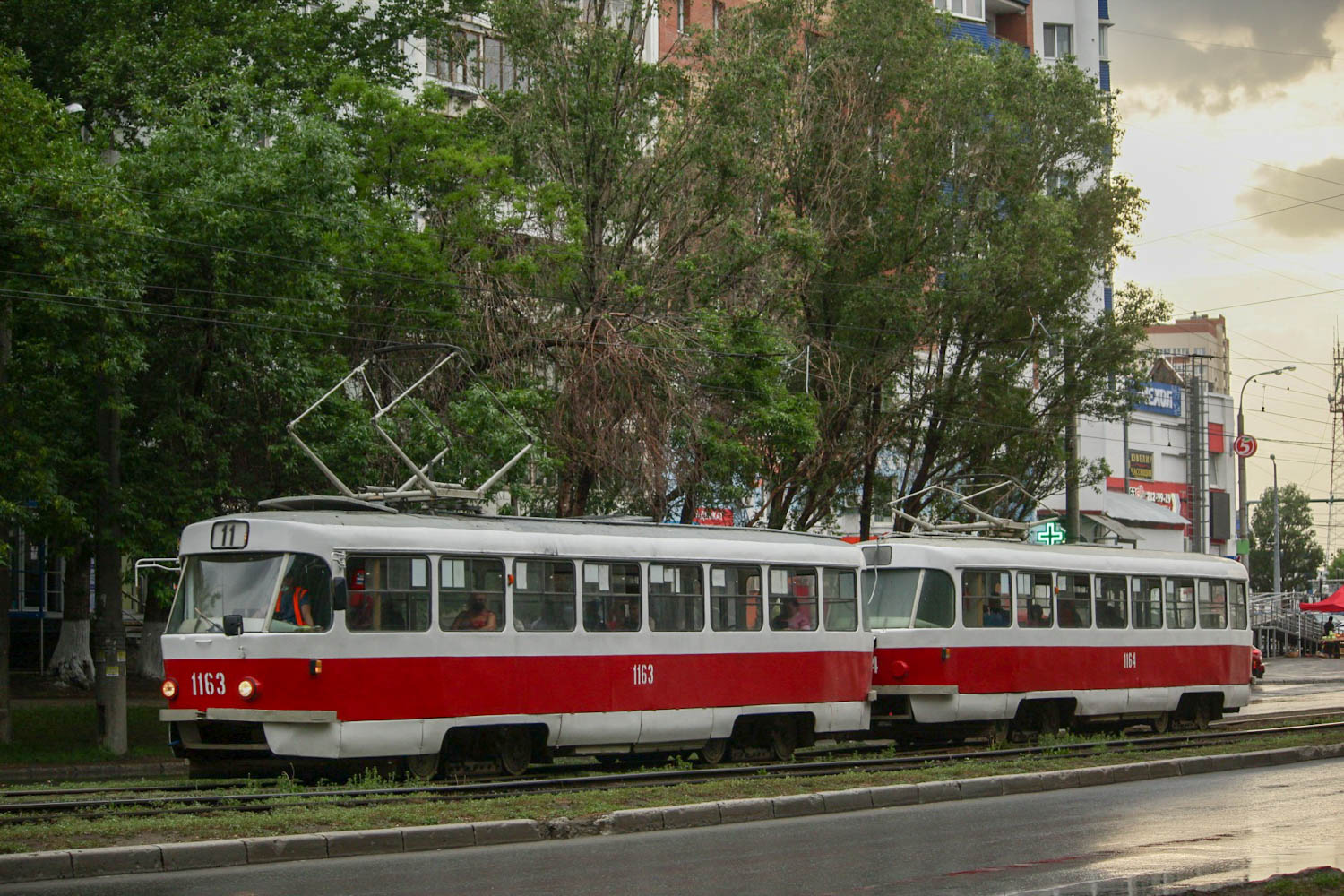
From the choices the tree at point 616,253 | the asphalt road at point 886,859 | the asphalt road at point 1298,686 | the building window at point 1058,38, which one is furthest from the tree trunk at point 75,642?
the building window at point 1058,38

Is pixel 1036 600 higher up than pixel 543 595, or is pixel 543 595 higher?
pixel 543 595

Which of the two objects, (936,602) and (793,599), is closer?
(793,599)

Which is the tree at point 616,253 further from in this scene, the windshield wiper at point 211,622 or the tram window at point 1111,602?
the windshield wiper at point 211,622

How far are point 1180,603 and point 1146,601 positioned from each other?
110cm

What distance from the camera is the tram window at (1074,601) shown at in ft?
79.8

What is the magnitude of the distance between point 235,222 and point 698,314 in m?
7.82

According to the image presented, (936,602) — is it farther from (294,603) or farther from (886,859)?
(886,859)

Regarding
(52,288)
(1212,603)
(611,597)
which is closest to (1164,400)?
(1212,603)

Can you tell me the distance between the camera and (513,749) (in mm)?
17812

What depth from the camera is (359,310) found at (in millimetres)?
25734

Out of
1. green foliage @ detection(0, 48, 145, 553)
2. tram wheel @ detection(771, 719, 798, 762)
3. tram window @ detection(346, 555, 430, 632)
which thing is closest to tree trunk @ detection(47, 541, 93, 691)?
green foliage @ detection(0, 48, 145, 553)

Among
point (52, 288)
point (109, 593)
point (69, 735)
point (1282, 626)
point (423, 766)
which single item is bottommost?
point (1282, 626)

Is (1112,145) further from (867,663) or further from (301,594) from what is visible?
(301,594)

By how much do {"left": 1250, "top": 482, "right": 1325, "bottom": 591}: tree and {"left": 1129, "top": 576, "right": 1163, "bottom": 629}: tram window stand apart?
97522mm
